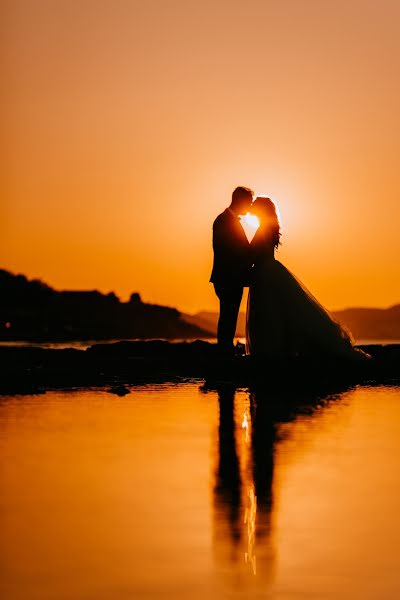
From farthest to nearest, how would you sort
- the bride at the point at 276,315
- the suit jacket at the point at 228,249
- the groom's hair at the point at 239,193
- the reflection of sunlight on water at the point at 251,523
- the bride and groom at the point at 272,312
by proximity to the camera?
the bride at the point at 276,315
the bride and groom at the point at 272,312
the groom's hair at the point at 239,193
the suit jacket at the point at 228,249
the reflection of sunlight on water at the point at 251,523

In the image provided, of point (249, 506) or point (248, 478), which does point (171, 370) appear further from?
point (249, 506)

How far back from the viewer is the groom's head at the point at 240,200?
2120 cm

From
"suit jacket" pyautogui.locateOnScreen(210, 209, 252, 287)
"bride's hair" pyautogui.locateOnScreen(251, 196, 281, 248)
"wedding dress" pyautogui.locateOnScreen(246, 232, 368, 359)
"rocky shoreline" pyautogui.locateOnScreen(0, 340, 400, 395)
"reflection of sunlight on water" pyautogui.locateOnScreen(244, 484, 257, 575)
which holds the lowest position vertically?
"reflection of sunlight on water" pyautogui.locateOnScreen(244, 484, 257, 575)

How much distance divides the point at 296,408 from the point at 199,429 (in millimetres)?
2378

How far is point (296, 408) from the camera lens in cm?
1470

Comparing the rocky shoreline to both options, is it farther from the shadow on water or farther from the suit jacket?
the shadow on water

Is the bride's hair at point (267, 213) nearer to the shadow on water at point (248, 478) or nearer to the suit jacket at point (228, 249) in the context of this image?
the suit jacket at point (228, 249)

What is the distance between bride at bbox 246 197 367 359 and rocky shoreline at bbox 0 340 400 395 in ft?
1.04

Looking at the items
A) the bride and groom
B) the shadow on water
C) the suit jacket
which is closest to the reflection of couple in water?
the shadow on water

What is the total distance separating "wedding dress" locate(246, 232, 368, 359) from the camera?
2198cm

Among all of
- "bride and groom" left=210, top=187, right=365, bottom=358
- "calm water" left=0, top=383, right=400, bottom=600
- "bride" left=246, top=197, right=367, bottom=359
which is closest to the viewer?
"calm water" left=0, top=383, right=400, bottom=600

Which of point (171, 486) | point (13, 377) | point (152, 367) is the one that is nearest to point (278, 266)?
Answer: point (152, 367)

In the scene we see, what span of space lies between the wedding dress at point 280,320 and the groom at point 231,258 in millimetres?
468

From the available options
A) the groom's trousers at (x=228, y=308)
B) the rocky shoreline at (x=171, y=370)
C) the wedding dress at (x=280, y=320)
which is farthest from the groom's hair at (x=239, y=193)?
the rocky shoreline at (x=171, y=370)
